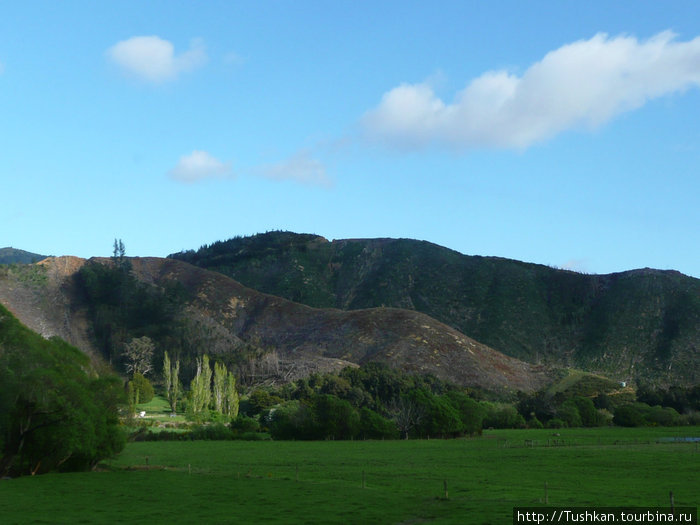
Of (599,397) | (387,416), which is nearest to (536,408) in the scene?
(599,397)

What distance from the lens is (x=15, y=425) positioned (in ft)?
180

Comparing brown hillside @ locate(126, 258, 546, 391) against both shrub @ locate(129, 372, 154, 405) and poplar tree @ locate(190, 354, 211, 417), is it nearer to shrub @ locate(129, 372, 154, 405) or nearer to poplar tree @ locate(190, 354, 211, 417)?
shrub @ locate(129, 372, 154, 405)

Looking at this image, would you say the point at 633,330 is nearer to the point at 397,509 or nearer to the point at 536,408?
the point at 536,408

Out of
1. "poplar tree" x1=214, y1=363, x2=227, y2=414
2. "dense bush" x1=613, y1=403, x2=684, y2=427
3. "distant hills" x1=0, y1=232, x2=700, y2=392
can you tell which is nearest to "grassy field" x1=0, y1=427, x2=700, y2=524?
"dense bush" x1=613, y1=403, x2=684, y2=427

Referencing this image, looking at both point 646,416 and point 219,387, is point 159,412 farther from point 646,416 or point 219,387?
point 646,416

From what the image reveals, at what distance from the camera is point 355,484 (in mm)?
48781

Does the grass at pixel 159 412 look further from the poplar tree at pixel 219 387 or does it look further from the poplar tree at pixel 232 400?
the poplar tree at pixel 232 400

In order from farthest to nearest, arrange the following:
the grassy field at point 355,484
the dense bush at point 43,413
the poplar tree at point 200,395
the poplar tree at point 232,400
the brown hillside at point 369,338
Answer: the brown hillside at point 369,338, the poplar tree at point 232,400, the poplar tree at point 200,395, the dense bush at point 43,413, the grassy field at point 355,484

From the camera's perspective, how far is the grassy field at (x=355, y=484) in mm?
37500

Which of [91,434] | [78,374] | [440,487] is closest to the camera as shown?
[440,487]

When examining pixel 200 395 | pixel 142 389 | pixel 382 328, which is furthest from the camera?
pixel 382 328

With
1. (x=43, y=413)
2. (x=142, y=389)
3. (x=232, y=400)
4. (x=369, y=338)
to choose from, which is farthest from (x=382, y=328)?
(x=43, y=413)

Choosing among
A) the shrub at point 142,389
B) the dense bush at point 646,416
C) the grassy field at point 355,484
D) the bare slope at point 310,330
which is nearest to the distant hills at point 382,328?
the bare slope at point 310,330

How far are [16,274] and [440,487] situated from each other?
151 meters
